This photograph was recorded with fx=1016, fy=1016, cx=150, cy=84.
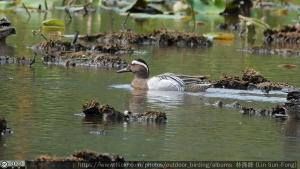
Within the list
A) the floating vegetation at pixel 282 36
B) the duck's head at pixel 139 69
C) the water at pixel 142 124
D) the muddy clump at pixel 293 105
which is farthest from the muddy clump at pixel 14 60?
the floating vegetation at pixel 282 36

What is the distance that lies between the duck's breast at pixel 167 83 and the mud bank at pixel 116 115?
122 inches

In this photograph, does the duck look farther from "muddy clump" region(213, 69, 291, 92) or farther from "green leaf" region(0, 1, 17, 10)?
"green leaf" region(0, 1, 17, 10)

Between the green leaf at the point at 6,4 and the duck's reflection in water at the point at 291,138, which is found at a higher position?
the green leaf at the point at 6,4

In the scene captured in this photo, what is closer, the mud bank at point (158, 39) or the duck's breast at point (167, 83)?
the duck's breast at point (167, 83)

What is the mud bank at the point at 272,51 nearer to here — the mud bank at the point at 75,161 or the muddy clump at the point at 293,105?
the muddy clump at the point at 293,105

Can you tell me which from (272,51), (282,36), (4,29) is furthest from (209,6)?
(4,29)

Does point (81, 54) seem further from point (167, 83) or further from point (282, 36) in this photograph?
point (282, 36)

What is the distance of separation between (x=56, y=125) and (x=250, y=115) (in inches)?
112

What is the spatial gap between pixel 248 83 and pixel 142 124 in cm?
404

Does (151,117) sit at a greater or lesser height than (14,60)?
lesser

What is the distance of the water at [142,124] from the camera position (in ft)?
35.0

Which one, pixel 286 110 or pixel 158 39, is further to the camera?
pixel 158 39

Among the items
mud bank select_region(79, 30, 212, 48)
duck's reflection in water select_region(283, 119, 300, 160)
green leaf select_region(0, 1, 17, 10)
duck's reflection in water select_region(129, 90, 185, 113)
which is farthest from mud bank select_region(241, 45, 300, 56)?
green leaf select_region(0, 1, 17, 10)

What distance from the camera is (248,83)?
16.0 metres
